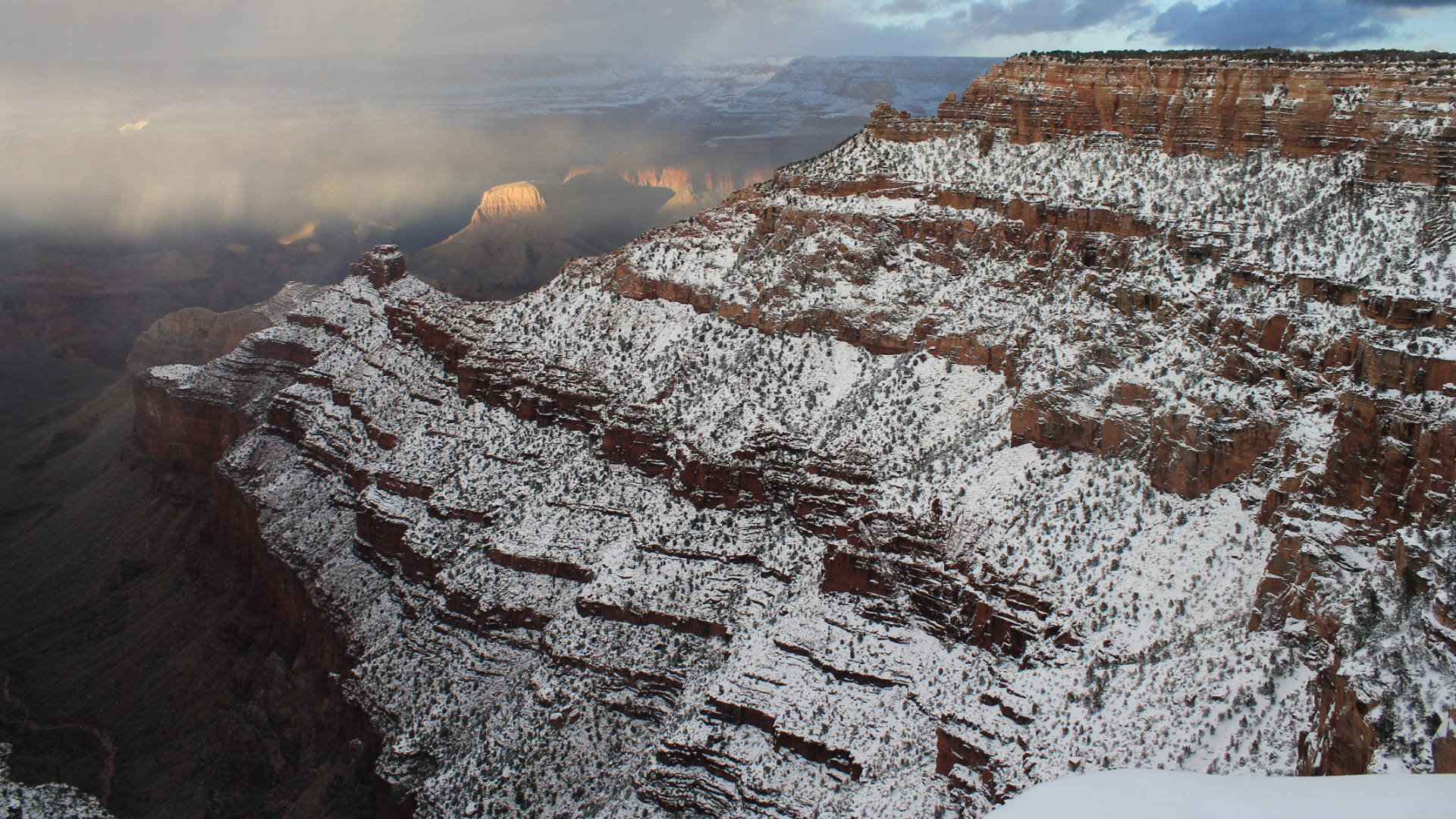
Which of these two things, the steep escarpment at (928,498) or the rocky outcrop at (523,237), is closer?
the steep escarpment at (928,498)

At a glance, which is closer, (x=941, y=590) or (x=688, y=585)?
(x=941, y=590)

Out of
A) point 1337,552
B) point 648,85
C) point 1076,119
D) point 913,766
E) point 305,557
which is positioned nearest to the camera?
point 1337,552

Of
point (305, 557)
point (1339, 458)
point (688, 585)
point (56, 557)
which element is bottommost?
point (56, 557)

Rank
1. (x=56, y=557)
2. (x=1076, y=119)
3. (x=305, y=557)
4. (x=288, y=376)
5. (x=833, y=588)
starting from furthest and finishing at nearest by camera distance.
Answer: (x=288, y=376), (x=56, y=557), (x=305, y=557), (x=1076, y=119), (x=833, y=588)

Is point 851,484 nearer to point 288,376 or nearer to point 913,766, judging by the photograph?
point 913,766

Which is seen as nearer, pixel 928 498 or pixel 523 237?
pixel 928 498

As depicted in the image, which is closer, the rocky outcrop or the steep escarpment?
the steep escarpment

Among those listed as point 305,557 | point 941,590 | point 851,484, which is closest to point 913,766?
point 941,590

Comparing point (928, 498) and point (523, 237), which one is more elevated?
point (928, 498)
